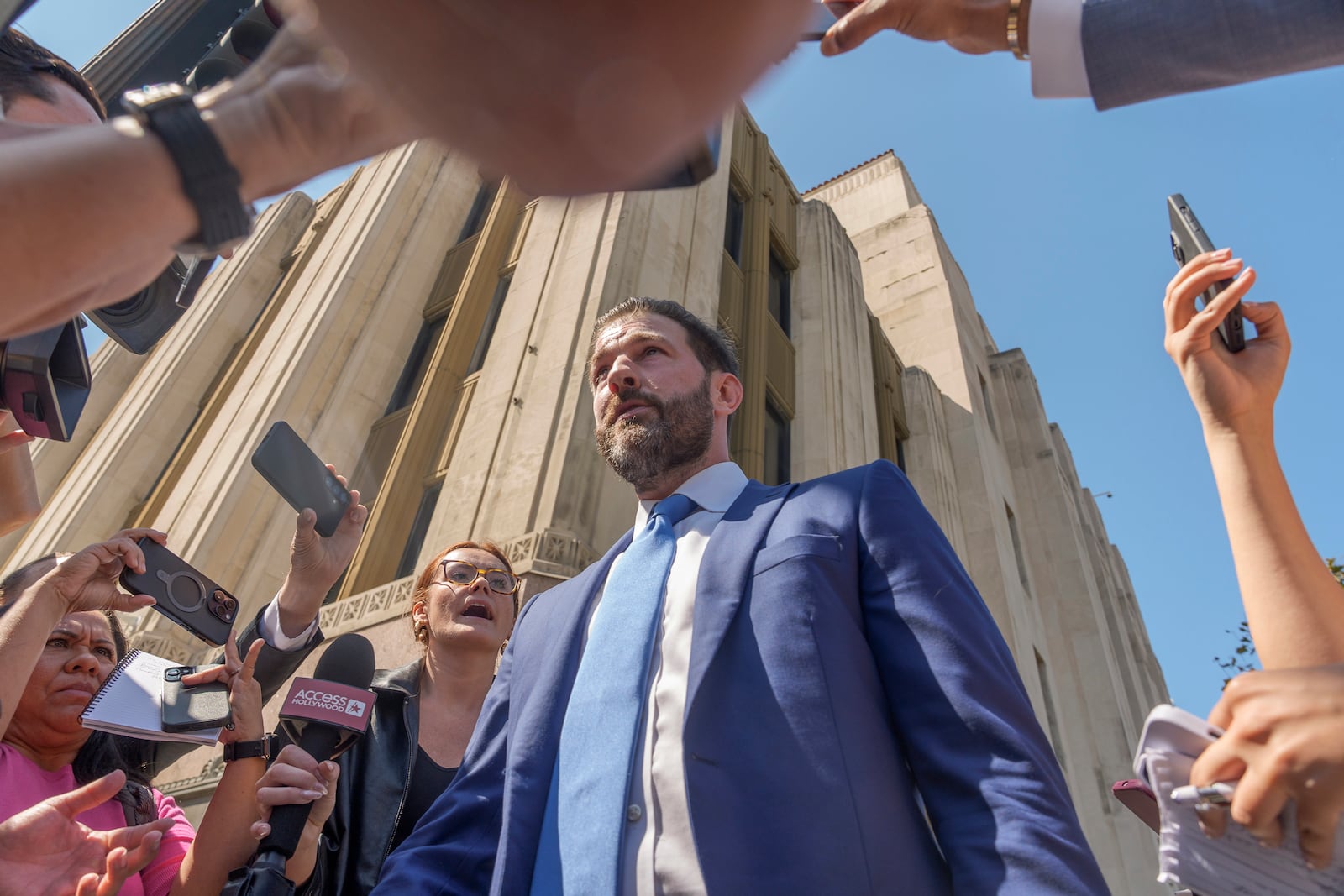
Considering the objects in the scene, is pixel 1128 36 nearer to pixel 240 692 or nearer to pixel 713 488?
pixel 713 488

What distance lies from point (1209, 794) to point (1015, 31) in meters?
1.38

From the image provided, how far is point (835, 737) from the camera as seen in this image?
1478mm

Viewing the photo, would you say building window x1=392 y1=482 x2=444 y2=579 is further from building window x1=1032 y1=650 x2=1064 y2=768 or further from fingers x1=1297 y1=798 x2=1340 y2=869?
building window x1=1032 y1=650 x2=1064 y2=768

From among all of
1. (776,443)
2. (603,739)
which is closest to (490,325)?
(776,443)

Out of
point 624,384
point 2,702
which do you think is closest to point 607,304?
point 624,384

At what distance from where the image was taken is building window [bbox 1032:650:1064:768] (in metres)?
16.2

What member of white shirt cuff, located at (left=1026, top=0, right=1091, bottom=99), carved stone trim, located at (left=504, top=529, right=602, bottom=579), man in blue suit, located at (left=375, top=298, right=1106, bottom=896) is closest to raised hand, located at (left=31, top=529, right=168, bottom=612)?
man in blue suit, located at (left=375, top=298, right=1106, bottom=896)

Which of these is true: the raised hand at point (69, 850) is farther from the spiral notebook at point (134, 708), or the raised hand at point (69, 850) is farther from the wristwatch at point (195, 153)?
the wristwatch at point (195, 153)

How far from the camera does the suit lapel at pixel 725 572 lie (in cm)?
162

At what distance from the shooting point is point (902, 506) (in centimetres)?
176

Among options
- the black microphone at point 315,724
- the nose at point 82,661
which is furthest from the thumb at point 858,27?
the nose at point 82,661

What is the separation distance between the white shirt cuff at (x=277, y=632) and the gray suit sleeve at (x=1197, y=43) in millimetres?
2991

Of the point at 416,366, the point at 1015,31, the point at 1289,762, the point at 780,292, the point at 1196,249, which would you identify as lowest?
the point at 1289,762

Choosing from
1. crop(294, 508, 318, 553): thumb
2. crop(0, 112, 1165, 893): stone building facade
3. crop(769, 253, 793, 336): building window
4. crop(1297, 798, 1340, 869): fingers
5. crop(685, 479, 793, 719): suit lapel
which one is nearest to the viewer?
crop(1297, 798, 1340, 869): fingers
